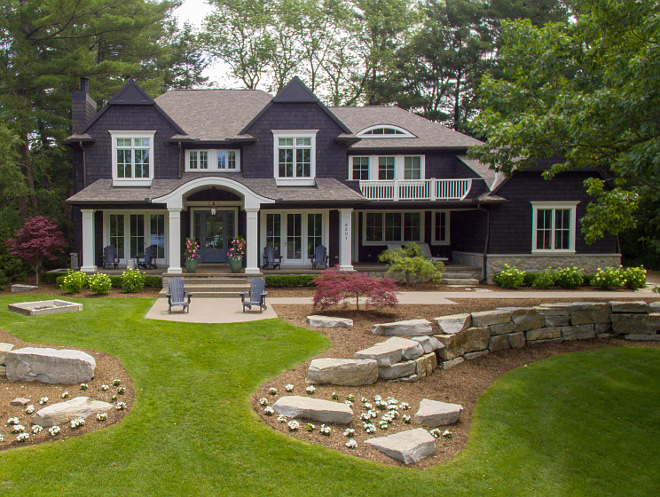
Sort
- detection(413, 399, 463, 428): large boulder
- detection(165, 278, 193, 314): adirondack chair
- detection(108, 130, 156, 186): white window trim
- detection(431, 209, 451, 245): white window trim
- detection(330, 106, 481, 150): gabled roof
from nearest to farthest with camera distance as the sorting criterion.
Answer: detection(413, 399, 463, 428): large boulder < detection(165, 278, 193, 314): adirondack chair < detection(108, 130, 156, 186): white window trim < detection(330, 106, 481, 150): gabled roof < detection(431, 209, 451, 245): white window trim

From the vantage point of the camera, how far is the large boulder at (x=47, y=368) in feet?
19.5

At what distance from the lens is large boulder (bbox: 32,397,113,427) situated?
4.92 m

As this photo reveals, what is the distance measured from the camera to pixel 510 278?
615 inches

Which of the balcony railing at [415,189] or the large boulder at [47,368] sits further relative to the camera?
the balcony railing at [415,189]

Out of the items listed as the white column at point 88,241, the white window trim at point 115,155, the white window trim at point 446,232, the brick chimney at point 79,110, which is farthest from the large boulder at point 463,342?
the brick chimney at point 79,110

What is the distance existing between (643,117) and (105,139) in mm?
16341

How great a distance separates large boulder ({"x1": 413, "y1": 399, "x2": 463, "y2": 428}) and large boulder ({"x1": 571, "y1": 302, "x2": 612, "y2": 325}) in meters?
5.15

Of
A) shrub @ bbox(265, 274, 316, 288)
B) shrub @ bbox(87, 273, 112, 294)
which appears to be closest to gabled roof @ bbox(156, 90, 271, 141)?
shrub @ bbox(265, 274, 316, 288)

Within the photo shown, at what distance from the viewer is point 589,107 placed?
23.9ft

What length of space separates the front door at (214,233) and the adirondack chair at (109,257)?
9.38ft

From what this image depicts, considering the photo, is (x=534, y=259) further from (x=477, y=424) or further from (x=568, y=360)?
(x=477, y=424)

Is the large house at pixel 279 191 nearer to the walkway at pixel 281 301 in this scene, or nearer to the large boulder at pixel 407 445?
the walkway at pixel 281 301

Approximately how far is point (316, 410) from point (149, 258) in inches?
507

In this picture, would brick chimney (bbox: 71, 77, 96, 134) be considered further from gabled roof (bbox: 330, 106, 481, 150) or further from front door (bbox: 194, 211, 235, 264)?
gabled roof (bbox: 330, 106, 481, 150)
